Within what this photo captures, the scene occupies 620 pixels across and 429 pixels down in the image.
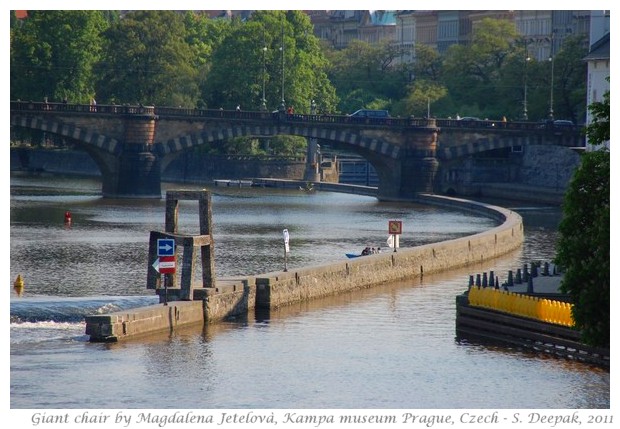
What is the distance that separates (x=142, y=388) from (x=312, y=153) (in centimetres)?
11940

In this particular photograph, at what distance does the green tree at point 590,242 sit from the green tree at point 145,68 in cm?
12479

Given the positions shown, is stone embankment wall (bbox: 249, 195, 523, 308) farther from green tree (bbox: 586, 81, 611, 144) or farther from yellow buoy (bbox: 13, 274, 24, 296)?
green tree (bbox: 586, 81, 611, 144)

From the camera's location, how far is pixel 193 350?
5325 centimetres

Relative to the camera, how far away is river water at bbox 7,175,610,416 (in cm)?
4722

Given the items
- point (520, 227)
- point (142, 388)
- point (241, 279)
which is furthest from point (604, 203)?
point (520, 227)

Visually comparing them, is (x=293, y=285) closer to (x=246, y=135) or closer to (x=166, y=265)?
(x=166, y=265)

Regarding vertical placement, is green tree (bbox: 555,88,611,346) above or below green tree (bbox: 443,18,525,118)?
below

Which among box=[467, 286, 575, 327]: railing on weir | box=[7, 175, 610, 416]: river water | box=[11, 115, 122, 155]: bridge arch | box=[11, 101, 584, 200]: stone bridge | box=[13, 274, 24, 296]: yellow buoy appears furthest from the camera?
box=[11, 101, 584, 200]: stone bridge

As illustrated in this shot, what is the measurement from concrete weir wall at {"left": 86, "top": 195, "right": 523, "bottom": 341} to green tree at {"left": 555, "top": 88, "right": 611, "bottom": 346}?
14.1m

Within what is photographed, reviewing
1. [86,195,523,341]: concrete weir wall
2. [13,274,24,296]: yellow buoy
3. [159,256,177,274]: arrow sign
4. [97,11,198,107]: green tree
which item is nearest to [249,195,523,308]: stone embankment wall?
[86,195,523,341]: concrete weir wall

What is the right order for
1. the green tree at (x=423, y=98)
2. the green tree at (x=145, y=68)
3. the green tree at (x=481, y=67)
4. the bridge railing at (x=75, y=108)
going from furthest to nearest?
the green tree at (x=423, y=98) < the green tree at (x=145, y=68) < the green tree at (x=481, y=67) < the bridge railing at (x=75, y=108)

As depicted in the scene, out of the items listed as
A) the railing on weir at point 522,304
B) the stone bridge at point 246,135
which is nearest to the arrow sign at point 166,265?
the railing on weir at point 522,304

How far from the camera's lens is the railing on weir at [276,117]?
134 metres

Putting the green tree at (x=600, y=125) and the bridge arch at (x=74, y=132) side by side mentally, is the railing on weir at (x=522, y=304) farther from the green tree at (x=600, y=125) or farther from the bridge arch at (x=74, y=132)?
the bridge arch at (x=74, y=132)
